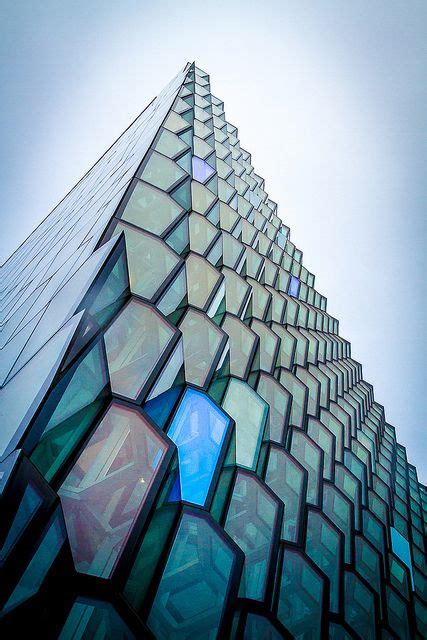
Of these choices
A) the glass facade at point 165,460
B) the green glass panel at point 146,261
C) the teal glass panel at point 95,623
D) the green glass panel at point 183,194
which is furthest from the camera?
the green glass panel at point 183,194

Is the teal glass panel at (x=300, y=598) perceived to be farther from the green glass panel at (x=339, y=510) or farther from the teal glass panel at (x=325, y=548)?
the green glass panel at (x=339, y=510)

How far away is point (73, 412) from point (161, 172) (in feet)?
30.7

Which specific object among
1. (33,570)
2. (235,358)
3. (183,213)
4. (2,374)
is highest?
(183,213)

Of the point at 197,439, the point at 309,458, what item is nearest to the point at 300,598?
the point at 309,458

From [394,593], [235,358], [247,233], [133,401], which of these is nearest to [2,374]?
[133,401]

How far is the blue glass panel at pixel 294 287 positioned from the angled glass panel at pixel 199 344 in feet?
56.1

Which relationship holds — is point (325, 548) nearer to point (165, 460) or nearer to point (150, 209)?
point (165, 460)

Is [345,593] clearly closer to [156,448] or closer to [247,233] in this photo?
[156,448]

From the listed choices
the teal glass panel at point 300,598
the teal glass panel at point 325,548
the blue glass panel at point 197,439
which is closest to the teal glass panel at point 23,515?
the blue glass panel at point 197,439

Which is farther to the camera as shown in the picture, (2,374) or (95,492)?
(2,374)

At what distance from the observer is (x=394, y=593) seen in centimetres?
1562

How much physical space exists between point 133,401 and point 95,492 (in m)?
1.54

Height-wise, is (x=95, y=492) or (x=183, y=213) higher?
(x=183, y=213)

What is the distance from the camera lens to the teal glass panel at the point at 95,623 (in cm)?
337
